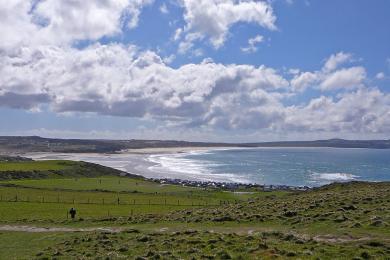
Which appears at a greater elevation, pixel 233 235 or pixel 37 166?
pixel 233 235

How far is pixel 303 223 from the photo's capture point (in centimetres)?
2806

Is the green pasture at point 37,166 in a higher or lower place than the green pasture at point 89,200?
higher

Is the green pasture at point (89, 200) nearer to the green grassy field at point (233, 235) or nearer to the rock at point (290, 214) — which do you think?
the green grassy field at point (233, 235)

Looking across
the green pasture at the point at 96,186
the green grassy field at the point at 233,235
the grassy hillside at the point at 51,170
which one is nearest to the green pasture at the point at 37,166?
the grassy hillside at the point at 51,170

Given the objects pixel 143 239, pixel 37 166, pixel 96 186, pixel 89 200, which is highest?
pixel 143 239

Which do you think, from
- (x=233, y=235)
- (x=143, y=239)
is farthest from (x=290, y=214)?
(x=143, y=239)

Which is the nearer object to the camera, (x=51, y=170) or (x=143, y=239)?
(x=143, y=239)

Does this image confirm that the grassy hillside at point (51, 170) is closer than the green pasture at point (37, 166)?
Yes

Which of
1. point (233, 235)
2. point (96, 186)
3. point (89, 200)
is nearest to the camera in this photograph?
point (233, 235)

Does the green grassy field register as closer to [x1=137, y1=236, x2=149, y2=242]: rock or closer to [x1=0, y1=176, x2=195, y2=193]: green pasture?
[x1=137, y1=236, x2=149, y2=242]: rock

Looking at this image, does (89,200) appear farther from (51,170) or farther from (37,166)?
(37,166)

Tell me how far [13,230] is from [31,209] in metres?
19.1

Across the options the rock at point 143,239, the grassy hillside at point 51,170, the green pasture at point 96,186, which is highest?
the rock at point 143,239

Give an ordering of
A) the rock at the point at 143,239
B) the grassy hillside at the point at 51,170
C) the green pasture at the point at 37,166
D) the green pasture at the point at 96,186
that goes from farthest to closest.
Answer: the green pasture at the point at 37,166
the grassy hillside at the point at 51,170
the green pasture at the point at 96,186
the rock at the point at 143,239
